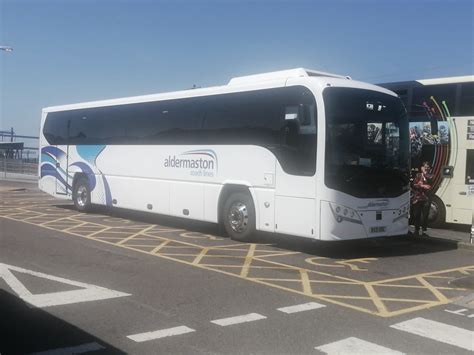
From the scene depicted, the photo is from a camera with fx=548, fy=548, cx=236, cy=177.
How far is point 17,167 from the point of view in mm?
39562

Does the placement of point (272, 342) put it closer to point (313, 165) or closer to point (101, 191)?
point (313, 165)

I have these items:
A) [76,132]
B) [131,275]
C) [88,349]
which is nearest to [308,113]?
[131,275]

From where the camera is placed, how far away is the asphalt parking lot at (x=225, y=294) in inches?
214

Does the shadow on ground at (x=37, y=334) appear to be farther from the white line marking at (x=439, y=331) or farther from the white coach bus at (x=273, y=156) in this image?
the white coach bus at (x=273, y=156)

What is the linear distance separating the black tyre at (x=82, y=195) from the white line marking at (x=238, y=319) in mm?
12150

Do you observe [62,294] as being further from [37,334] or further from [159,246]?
[159,246]

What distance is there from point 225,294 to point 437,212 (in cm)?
906

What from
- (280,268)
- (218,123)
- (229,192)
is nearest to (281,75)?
(218,123)

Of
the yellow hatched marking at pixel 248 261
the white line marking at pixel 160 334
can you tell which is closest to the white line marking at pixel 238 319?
the white line marking at pixel 160 334

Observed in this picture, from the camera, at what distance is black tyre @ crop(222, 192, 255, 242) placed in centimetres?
1181

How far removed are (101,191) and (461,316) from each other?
1234 centimetres

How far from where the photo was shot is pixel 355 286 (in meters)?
8.12

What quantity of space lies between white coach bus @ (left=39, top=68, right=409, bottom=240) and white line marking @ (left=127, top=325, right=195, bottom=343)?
491cm

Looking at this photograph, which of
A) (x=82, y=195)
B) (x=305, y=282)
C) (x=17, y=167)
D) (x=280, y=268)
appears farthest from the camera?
(x=17, y=167)
